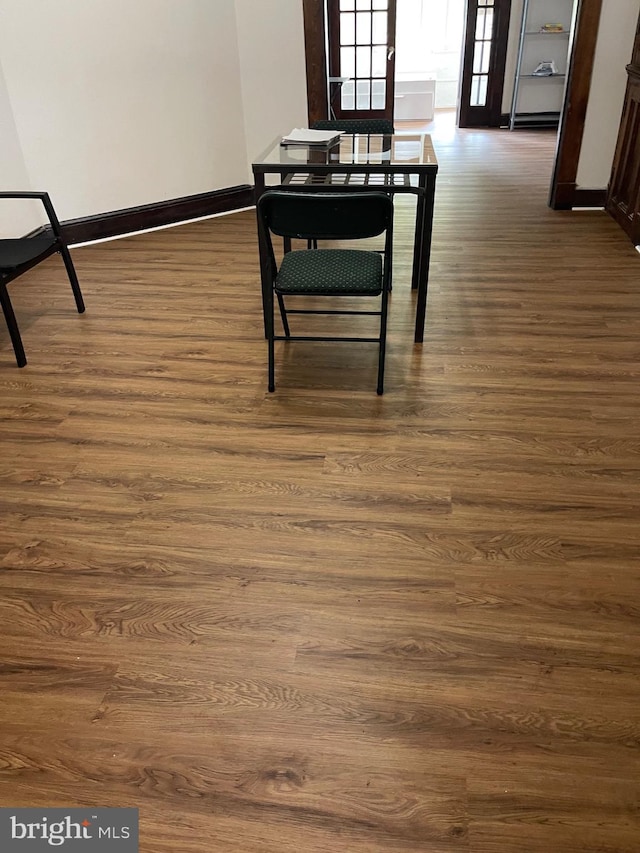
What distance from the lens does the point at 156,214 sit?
496 centimetres

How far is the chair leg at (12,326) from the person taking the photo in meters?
2.95

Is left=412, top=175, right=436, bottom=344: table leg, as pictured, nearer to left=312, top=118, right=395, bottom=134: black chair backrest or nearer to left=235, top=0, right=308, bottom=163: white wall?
left=312, top=118, right=395, bottom=134: black chair backrest

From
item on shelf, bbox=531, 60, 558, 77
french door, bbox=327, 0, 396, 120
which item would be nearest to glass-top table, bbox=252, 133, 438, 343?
french door, bbox=327, 0, 396, 120

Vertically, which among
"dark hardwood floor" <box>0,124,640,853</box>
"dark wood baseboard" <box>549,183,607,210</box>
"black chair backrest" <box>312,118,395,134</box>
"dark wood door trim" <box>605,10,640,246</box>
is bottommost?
"dark hardwood floor" <box>0,124,640,853</box>

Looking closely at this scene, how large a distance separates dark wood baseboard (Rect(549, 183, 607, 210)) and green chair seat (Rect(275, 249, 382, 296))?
9.28 ft

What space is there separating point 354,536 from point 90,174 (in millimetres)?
3697

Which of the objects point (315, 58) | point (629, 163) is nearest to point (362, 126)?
point (315, 58)

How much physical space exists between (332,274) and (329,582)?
4.47 feet

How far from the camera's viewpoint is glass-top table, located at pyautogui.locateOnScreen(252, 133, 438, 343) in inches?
111

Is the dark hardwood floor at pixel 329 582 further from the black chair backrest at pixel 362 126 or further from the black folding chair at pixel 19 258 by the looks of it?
the black chair backrest at pixel 362 126

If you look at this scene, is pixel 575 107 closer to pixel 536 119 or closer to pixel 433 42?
pixel 536 119

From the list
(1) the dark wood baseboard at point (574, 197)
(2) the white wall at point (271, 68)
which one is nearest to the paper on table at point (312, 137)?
(2) the white wall at point (271, 68)

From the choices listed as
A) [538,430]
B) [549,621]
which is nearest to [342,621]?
[549,621]

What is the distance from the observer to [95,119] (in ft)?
14.6
